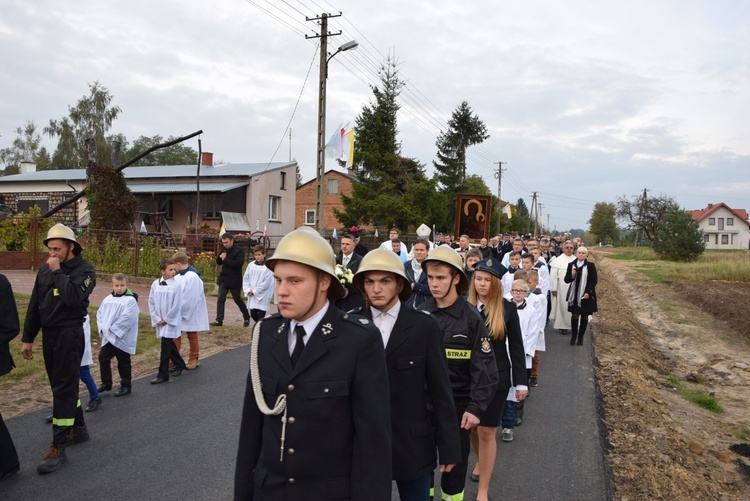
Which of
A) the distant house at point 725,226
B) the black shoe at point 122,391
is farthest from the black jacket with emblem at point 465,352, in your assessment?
the distant house at point 725,226

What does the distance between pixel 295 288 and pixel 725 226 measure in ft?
359

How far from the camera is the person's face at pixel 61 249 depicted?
4.71 meters

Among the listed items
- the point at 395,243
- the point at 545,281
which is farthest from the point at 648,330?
the point at 395,243

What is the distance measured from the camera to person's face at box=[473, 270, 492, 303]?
4.25 metres

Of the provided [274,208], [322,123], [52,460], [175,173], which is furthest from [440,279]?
[175,173]

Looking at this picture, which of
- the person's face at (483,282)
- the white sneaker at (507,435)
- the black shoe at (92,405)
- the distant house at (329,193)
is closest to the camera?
the person's face at (483,282)

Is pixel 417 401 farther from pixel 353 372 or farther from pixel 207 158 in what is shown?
pixel 207 158

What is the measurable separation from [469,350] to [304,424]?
1673 millimetres

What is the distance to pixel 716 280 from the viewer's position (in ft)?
87.7

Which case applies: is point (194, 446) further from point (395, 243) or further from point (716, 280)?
point (716, 280)

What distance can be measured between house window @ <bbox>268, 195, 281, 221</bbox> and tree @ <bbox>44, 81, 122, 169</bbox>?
23527 mm

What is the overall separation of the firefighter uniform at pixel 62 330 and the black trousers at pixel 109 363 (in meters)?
2.00

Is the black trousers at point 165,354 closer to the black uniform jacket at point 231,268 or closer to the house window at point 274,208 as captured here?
the black uniform jacket at point 231,268

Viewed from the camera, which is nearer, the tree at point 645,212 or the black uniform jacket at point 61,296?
the black uniform jacket at point 61,296
